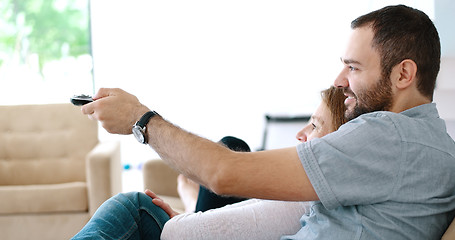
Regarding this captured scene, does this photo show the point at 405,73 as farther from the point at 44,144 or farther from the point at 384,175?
the point at 44,144

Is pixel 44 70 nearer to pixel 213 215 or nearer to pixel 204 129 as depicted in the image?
pixel 204 129

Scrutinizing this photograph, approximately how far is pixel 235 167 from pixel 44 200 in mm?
2354

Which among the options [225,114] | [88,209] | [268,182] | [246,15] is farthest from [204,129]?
[268,182]

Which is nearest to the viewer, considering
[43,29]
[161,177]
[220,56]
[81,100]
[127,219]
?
[81,100]

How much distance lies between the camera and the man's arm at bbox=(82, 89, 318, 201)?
1.10m

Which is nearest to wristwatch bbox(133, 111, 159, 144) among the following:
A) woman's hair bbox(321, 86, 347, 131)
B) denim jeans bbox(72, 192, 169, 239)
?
denim jeans bbox(72, 192, 169, 239)

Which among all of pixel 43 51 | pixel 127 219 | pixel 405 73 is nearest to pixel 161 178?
pixel 127 219

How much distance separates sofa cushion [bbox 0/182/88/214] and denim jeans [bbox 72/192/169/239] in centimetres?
158

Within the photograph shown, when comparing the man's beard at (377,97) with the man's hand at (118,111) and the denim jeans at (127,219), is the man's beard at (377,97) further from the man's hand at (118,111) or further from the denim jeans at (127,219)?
the denim jeans at (127,219)

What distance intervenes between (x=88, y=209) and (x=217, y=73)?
2321mm

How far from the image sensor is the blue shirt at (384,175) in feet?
3.58

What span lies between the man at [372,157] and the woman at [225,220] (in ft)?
0.72

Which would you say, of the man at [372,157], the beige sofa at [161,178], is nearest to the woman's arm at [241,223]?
the man at [372,157]

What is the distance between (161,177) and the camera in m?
2.93
